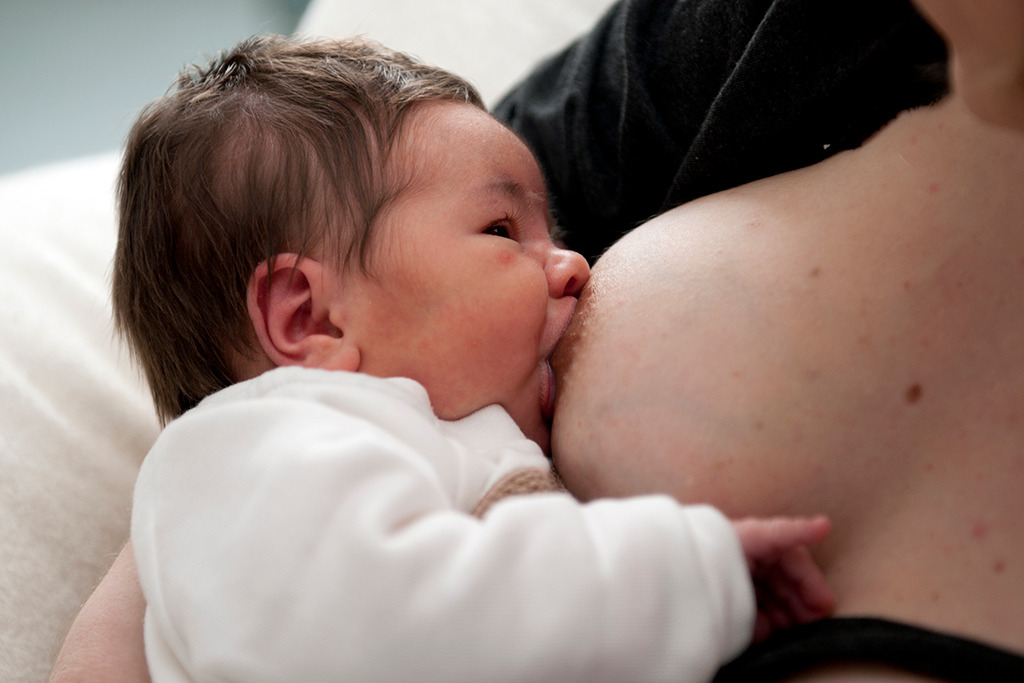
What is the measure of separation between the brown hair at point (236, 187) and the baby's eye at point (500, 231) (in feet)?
0.36

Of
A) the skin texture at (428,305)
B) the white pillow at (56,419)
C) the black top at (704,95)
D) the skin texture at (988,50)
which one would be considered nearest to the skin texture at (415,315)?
the skin texture at (428,305)

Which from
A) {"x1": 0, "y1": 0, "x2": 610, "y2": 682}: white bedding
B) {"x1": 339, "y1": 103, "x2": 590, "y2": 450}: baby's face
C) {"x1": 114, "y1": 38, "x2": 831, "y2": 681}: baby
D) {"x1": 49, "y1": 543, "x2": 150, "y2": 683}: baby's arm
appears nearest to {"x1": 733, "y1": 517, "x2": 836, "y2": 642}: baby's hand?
{"x1": 114, "y1": 38, "x2": 831, "y2": 681}: baby

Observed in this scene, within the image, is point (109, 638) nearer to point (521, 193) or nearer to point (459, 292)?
point (459, 292)

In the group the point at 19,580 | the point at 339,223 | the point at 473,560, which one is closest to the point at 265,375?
the point at 339,223

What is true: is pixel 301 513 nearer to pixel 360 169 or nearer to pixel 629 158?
pixel 360 169

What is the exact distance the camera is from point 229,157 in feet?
2.68

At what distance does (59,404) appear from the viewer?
3.57 feet

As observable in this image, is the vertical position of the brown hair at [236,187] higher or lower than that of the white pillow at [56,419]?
higher

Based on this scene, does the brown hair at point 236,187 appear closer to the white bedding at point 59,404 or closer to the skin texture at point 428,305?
the skin texture at point 428,305

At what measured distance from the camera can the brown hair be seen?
79 centimetres

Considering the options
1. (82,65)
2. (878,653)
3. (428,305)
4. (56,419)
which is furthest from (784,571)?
(82,65)

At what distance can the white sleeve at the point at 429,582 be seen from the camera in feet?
1.83

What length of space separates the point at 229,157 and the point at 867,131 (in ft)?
2.05

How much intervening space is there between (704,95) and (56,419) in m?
0.91
